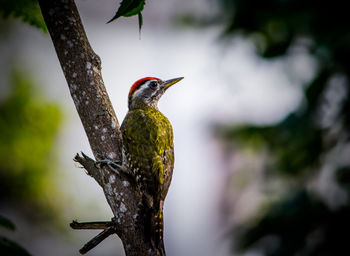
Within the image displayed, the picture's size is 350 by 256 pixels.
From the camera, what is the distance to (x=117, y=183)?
243 cm

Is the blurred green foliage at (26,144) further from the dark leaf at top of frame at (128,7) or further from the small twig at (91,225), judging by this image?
the dark leaf at top of frame at (128,7)

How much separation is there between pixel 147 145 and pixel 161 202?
583 millimetres

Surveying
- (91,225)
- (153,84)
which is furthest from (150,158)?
(153,84)

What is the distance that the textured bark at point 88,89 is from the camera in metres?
2.42

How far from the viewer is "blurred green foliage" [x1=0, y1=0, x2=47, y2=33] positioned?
2.07 metres

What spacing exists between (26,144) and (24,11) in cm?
432

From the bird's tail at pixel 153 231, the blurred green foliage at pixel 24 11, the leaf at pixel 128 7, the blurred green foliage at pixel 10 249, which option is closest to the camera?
the blurred green foliage at pixel 10 249

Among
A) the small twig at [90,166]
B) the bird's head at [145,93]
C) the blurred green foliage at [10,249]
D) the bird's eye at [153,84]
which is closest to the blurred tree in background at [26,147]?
the bird's head at [145,93]

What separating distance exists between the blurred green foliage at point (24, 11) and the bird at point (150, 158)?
3.45 ft

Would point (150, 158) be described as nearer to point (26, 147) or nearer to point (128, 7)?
point (128, 7)

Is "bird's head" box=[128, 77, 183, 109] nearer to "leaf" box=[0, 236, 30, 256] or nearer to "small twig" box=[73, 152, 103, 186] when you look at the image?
"small twig" box=[73, 152, 103, 186]

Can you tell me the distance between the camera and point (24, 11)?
7.20 ft

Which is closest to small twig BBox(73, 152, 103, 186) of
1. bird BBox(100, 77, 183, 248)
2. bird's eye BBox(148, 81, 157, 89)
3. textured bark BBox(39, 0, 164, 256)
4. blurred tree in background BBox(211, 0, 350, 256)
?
textured bark BBox(39, 0, 164, 256)

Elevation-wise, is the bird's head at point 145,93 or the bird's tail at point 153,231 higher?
the bird's head at point 145,93
